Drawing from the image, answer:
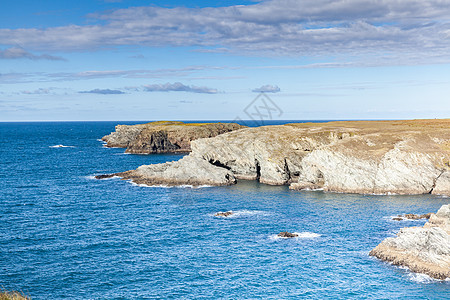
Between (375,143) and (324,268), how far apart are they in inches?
2258

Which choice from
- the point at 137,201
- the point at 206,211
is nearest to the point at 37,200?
the point at 137,201

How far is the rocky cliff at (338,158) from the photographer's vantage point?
3310 inches

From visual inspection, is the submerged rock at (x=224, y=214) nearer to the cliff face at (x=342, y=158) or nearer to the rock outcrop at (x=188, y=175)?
the cliff face at (x=342, y=158)

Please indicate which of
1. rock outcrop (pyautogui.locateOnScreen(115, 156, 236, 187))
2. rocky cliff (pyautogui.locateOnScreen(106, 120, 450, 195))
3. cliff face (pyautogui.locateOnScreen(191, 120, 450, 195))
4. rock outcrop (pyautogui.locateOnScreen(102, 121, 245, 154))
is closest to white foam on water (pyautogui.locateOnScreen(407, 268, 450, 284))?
rocky cliff (pyautogui.locateOnScreen(106, 120, 450, 195))

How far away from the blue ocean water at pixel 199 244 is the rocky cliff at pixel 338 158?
18.5 feet

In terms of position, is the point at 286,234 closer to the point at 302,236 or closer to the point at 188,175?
the point at 302,236

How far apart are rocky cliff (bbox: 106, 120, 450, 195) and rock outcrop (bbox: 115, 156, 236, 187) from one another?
0.63 m

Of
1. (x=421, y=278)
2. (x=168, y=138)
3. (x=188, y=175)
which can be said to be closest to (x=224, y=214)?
(x=188, y=175)

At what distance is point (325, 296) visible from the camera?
1572 inches

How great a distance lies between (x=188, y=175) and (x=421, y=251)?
63.9 m

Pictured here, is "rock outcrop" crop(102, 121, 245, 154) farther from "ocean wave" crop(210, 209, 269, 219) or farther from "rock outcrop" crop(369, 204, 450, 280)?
"rock outcrop" crop(369, 204, 450, 280)

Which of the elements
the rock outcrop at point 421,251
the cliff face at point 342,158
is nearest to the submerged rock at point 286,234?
the rock outcrop at point 421,251

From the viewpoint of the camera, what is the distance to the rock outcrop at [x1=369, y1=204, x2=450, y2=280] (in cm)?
4278

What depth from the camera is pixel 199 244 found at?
55.2 meters
